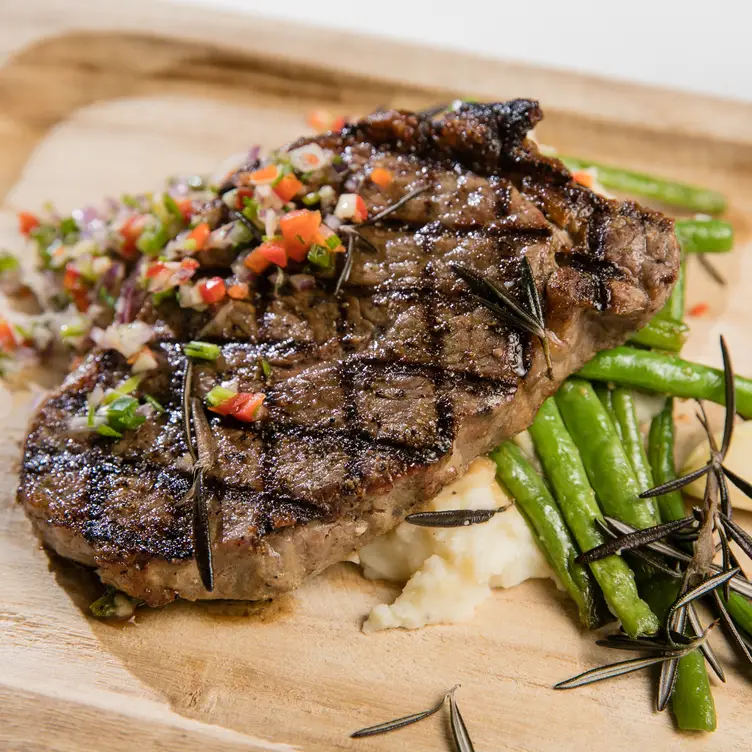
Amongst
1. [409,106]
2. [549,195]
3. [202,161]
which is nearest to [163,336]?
[549,195]

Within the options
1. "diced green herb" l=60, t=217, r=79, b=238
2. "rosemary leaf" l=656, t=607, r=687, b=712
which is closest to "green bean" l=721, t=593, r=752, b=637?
"rosemary leaf" l=656, t=607, r=687, b=712

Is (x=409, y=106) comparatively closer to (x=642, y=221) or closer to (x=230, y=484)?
(x=642, y=221)

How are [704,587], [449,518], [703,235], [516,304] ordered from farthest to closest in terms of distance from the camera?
[703,235]
[449,518]
[516,304]
[704,587]

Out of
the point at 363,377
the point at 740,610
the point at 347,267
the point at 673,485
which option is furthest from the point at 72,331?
the point at 740,610

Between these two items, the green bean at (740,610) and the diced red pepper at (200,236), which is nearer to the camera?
the green bean at (740,610)

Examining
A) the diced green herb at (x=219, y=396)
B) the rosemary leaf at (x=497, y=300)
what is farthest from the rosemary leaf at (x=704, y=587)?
the diced green herb at (x=219, y=396)

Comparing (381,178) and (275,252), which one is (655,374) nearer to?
(381,178)

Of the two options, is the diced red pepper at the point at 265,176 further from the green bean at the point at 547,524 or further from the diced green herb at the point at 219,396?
the green bean at the point at 547,524
